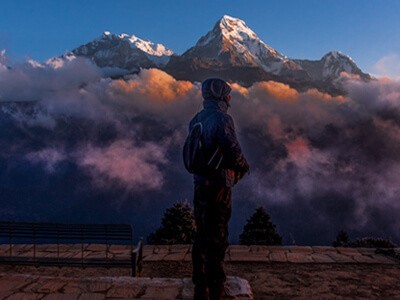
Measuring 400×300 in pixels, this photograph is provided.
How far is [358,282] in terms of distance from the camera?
6.17 m

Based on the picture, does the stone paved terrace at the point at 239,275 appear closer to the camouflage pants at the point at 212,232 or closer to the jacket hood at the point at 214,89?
the camouflage pants at the point at 212,232

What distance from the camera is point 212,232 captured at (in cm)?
411

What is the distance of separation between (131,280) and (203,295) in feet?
4.94

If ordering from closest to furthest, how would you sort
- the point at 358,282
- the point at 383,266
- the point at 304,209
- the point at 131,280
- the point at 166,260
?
the point at 131,280, the point at 358,282, the point at 383,266, the point at 166,260, the point at 304,209

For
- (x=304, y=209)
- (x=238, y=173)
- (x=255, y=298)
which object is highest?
(x=304, y=209)

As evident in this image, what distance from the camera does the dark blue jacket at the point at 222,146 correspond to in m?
3.99

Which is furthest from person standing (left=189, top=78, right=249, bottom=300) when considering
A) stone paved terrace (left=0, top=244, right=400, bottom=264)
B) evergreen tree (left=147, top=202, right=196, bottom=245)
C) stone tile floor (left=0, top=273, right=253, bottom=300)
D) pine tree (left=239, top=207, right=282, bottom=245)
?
pine tree (left=239, top=207, right=282, bottom=245)

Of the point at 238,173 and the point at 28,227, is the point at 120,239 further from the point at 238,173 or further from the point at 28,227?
the point at 238,173

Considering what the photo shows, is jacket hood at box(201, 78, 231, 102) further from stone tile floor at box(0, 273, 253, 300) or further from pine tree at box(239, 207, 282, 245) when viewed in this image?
pine tree at box(239, 207, 282, 245)

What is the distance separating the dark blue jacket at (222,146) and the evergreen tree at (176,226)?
8.77 m

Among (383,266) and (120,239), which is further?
(383,266)

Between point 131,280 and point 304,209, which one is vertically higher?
point 304,209

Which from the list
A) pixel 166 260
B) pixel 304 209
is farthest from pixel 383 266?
pixel 304 209

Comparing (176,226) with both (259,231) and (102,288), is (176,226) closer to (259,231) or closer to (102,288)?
(259,231)
